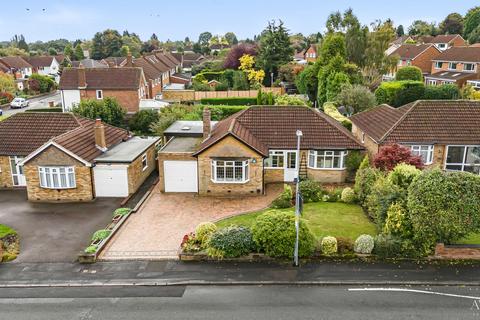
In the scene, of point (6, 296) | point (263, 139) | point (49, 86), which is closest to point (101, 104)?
point (263, 139)

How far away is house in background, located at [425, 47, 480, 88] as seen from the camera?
59875 millimetres

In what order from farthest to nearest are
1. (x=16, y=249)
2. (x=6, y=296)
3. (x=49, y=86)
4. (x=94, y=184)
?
(x=49, y=86) < (x=94, y=184) < (x=16, y=249) < (x=6, y=296)

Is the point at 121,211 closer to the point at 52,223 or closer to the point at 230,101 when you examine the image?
the point at 52,223

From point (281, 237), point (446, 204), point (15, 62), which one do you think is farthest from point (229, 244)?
point (15, 62)

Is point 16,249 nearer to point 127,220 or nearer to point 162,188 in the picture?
point 127,220

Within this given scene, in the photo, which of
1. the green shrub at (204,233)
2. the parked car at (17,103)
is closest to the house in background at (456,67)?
the green shrub at (204,233)

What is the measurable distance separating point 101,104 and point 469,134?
32.5m

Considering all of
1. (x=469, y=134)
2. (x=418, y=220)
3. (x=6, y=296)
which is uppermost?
(x=469, y=134)

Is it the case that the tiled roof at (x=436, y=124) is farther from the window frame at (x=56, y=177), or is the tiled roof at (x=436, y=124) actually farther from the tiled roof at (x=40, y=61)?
the tiled roof at (x=40, y=61)

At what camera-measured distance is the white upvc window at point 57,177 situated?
87.8ft

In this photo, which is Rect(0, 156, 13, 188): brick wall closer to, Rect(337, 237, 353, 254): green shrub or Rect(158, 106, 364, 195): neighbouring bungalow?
Rect(158, 106, 364, 195): neighbouring bungalow

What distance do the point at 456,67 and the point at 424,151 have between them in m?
43.1

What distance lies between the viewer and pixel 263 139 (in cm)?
2953

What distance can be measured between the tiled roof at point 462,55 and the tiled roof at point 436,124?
3610 centimetres
